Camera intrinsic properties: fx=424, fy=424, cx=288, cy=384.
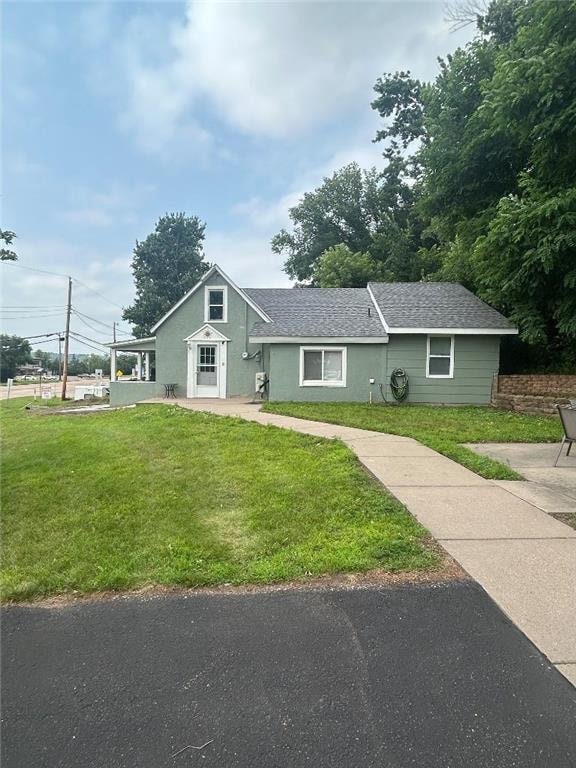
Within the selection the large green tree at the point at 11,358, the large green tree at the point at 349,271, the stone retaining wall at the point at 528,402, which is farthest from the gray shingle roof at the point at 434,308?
the large green tree at the point at 11,358

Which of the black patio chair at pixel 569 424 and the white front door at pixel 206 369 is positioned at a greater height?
the white front door at pixel 206 369

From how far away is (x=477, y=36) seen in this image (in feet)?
57.8

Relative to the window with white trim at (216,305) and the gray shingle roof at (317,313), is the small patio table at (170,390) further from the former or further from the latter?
the gray shingle roof at (317,313)

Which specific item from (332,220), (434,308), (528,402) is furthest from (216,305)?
(332,220)

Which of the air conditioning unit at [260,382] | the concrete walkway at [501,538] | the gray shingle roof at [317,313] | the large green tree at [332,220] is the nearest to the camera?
the concrete walkway at [501,538]

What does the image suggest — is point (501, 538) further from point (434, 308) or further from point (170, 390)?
point (170, 390)

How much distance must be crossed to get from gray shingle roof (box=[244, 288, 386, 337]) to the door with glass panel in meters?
2.03

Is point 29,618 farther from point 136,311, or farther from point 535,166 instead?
point 136,311

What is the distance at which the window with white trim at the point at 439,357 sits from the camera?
46.2 ft

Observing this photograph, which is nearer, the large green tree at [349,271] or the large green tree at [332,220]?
the large green tree at [349,271]

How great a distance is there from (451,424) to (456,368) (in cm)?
498

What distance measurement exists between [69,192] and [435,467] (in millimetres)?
14530

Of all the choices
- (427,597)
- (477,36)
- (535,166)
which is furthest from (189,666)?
(477,36)

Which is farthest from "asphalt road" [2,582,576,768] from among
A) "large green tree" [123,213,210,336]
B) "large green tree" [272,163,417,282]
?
"large green tree" [123,213,210,336]
